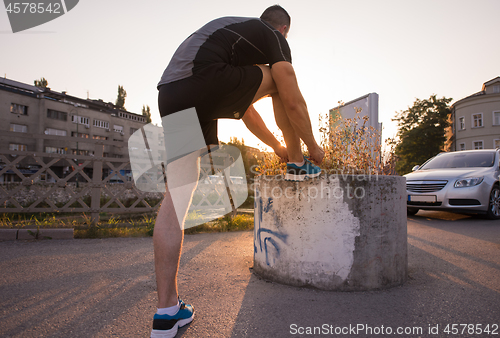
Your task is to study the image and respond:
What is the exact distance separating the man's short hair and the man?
0.72 ft

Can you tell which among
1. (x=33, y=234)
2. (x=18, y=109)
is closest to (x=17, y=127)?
(x=18, y=109)

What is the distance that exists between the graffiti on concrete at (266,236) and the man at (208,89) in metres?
0.82

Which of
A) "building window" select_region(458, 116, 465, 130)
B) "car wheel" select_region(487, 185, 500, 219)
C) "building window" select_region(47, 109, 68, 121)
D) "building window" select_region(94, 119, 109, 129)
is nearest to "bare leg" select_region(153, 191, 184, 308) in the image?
"car wheel" select_region(487, 185, 500, 219)

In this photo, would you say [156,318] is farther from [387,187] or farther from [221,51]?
[387,187]

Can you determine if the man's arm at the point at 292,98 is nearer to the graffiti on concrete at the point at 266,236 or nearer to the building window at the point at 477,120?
the graffiti on concrete at the point at 266,236

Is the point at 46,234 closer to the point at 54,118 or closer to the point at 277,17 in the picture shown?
the point at 277,17

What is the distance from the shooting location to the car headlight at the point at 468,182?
6.11 meters

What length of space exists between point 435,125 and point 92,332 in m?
47.6

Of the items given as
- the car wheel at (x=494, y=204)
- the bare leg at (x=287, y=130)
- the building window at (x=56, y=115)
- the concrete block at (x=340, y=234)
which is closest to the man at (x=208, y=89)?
the bare leg at (x=287, y=130)

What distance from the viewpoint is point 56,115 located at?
173 feet

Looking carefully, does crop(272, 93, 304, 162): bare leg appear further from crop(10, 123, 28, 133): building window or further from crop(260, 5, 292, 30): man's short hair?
crop(10, 123, 28, 133): building window

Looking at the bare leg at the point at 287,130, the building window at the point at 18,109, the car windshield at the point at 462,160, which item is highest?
the building window at the point at 18,109

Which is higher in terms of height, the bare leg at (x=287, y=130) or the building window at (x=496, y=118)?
the building window at (x=496, y=118)

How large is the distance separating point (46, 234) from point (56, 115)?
193ft
